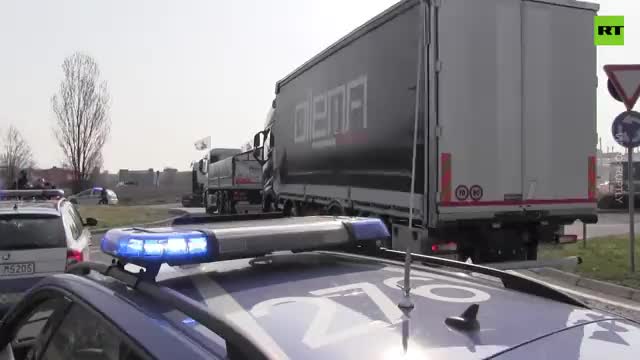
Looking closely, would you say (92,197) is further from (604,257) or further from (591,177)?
(591,177)

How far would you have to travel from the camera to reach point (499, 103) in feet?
24.9

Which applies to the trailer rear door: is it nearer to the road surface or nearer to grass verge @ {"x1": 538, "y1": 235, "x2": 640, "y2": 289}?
grass verge @ {"x1": 538, "y1": 235, "x2": 640, "y2": 289}

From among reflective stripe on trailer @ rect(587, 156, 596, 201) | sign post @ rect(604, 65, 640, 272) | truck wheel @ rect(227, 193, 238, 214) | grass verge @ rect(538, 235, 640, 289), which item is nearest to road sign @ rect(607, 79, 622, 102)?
sign post @ rect(604, 65, 640, 272)

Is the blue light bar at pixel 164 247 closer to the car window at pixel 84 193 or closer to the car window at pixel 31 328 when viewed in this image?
the car window at pixel 31 328

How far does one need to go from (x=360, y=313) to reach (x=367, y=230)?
2.93ft

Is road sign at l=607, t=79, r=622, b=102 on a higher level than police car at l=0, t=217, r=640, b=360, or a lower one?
higher

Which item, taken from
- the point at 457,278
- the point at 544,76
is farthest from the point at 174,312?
the point at 544,76

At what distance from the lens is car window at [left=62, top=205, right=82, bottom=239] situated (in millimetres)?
7148

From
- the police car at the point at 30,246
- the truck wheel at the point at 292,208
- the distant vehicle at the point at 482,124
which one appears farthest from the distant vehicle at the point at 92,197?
the distant vehicle at the point at 482,124

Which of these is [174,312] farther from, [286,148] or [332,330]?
[286,148]

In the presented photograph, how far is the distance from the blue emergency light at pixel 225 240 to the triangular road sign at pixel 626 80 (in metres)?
7.66

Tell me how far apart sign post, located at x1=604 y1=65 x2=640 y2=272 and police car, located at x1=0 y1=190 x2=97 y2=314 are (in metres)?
7.51

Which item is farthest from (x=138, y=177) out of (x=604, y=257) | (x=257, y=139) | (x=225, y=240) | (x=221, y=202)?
(x=225, y=240)

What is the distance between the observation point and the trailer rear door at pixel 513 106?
7.34m
